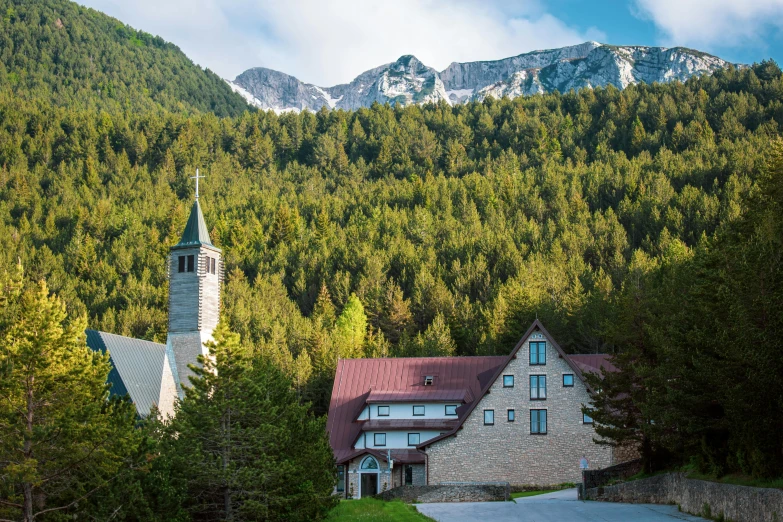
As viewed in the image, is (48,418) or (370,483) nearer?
(48,418)

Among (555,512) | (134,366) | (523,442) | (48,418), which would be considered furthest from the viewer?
(523,442)

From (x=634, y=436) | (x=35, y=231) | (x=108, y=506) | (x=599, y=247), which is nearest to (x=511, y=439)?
(x=634, y=436)

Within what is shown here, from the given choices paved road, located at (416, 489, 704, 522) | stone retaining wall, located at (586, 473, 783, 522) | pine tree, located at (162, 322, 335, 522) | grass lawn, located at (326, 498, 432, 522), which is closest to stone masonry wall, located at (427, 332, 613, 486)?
stone retaining wall, located at (586, 473, 783, 522)

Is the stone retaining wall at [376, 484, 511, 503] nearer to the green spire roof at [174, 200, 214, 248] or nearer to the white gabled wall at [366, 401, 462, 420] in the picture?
the white gabled wall at [366, 401, 462, 420]

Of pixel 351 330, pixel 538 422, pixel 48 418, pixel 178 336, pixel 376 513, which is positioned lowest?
pixel 376 513

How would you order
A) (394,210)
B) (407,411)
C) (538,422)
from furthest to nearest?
(394,210), (407,411), (538,422)

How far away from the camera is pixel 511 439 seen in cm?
5569

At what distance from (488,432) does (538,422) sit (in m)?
3.27

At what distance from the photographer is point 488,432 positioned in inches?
2197

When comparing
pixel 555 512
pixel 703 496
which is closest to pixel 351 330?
pixel 555 512

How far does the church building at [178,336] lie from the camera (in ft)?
173

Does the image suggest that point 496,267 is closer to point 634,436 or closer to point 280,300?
point 280,300

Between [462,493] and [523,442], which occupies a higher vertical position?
[523,442]

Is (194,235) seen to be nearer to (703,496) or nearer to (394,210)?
(703,496)
